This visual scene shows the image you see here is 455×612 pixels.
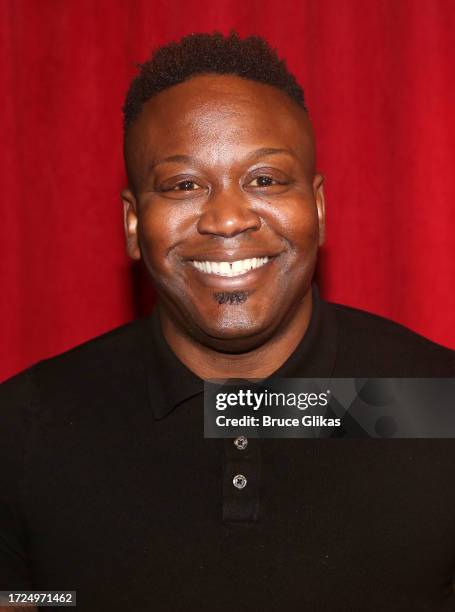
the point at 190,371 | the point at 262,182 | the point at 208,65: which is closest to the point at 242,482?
the point at 190,371

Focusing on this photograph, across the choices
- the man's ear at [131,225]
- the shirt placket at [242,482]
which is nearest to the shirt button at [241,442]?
the shirt placket at [242,482]

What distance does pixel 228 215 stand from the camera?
1105 mm

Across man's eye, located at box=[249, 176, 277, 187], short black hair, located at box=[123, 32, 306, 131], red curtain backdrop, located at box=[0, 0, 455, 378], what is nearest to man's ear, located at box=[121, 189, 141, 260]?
short black hair, located at box=[123, 32, 306, 131]

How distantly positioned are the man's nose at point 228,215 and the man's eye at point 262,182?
1.2 inches

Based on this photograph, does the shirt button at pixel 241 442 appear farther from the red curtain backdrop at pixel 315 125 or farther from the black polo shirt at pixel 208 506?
the red curtain backdrop at pixel 315 125

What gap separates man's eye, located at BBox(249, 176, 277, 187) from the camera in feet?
3.77

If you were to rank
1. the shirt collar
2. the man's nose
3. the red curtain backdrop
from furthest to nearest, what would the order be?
the red curtain backdrop < the shirt collar < the man's nose

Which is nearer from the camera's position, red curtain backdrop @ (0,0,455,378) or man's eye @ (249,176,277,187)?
man's eye @ (249,176,277,187)

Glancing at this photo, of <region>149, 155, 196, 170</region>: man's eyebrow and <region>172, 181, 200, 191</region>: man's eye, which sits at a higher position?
<region>149, 155, 196, 170</region>: man's eyebrow

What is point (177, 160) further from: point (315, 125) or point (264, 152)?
point (315, 125)

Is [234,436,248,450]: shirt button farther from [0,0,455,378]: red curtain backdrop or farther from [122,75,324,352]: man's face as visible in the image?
[0,0,455,378]: red curtain backdrop

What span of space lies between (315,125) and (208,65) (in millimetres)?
600

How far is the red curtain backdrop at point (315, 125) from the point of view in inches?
68.1

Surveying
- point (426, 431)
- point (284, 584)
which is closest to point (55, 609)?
point (284, 584)
